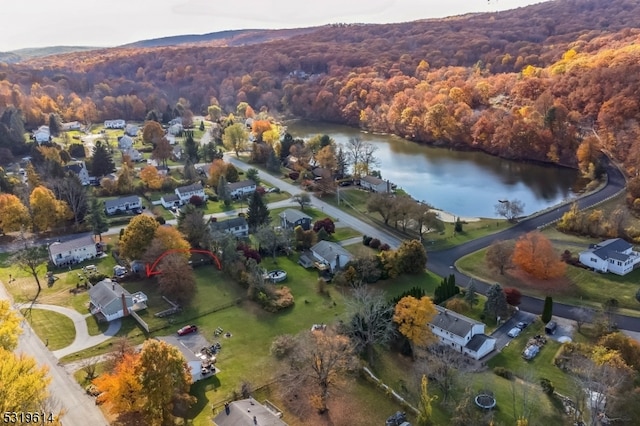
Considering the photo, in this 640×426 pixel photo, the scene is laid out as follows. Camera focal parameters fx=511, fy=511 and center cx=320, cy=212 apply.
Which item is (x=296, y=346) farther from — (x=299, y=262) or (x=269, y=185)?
(x=269, y=185)

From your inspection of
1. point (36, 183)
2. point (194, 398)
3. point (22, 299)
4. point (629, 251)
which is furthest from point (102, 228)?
point (629, 251)

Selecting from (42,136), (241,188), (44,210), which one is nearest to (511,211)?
(241,188)

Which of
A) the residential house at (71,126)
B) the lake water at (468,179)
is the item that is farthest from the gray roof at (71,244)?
the residential house at (71,126)

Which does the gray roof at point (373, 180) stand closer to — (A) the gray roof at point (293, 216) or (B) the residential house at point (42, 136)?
(A) the gray roof at point (293, 216)

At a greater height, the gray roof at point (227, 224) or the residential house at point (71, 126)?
the gray roof at point (227, 224)

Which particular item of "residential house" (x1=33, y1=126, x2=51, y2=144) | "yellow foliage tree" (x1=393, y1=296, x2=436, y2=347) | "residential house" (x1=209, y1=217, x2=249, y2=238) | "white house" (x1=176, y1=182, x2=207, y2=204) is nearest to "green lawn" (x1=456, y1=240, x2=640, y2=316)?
"yellow foliage tree" (x1=393, y1=296, x2=436, y2=347)

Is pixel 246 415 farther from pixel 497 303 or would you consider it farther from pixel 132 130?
pixel 132 130

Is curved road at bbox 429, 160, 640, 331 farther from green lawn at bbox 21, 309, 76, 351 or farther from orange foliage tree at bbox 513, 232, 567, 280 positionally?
green lawn at bbox 21, 309, 76, 351
